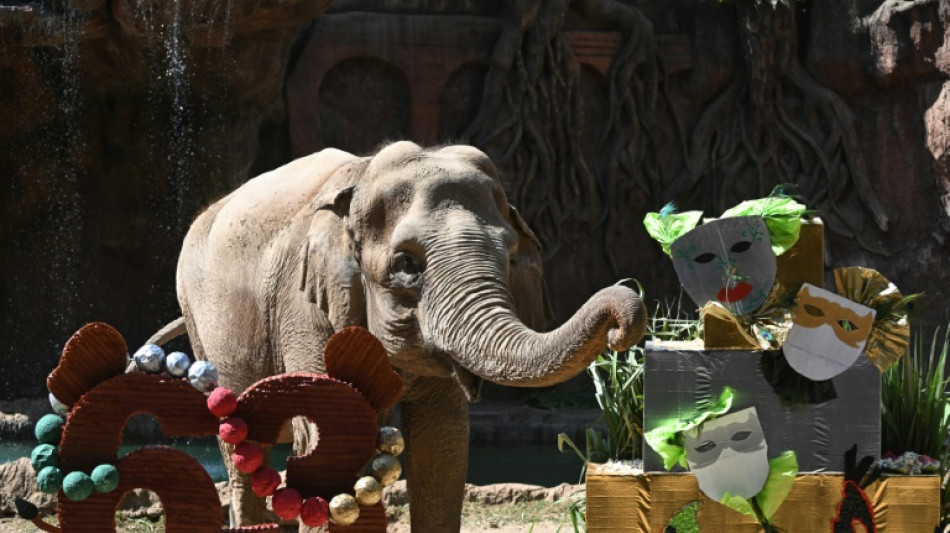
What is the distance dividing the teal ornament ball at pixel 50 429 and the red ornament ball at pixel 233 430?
343 millimetres

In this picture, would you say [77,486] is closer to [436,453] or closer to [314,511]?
[314,511]

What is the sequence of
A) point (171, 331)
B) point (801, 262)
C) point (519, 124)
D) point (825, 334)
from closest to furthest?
point (825, 334)
point (801, 262)
point (171, 331)
point (519, 124)

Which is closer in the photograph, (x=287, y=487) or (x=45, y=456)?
(x=45, y=456)

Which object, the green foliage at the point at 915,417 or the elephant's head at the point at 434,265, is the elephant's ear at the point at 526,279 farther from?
the green foliage at the point at 915,417

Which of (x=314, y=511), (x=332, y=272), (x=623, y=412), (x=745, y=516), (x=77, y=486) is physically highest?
(x=332, y=272)

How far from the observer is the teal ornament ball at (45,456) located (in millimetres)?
2998

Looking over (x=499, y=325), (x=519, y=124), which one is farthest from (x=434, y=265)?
(x=519, y=124)

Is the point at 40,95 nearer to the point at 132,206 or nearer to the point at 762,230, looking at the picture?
the point at 132,206

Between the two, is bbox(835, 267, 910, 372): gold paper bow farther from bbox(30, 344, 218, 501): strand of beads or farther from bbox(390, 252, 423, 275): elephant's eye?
bbox(30, 344, 218, 501): strand of beads

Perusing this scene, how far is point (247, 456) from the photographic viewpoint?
3111 mm

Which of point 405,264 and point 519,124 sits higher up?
point 405,264

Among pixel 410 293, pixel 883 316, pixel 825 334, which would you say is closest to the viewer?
pixel 825 334

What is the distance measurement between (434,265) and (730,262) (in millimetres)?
856

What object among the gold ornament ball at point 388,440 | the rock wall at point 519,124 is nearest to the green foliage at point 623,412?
the gold ornament ball at point 388,440
